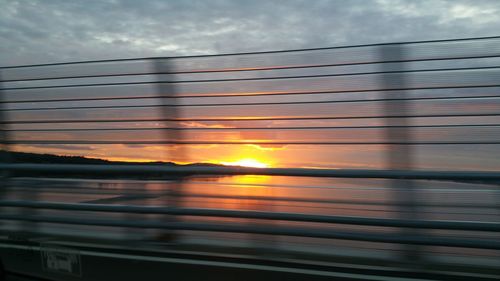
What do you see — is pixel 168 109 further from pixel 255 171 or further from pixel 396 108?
pixel 396 108

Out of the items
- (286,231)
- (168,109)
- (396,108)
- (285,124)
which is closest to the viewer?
(286,231)

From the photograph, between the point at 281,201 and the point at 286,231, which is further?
the point at 281,201

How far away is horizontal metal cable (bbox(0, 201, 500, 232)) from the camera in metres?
4.57

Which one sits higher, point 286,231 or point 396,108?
point 396,108

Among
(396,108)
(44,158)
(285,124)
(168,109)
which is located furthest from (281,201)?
(44,158)

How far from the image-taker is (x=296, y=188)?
220 inches

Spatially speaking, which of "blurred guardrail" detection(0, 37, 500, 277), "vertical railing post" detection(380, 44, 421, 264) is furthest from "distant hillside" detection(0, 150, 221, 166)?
"vertical railing post" detection(380, 44, 421, 264)

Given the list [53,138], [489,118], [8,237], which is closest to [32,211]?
[8,237]

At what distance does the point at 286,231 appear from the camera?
200 inches

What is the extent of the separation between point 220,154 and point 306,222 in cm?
145

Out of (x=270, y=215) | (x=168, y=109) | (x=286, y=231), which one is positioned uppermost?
(x=168, y=109)

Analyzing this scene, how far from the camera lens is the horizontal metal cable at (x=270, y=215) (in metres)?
4.57

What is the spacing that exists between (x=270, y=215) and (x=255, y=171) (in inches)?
18.3

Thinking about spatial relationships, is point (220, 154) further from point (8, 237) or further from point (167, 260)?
point (8, 237)
